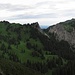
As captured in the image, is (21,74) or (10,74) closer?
(10,74)

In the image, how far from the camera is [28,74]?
17875 cm

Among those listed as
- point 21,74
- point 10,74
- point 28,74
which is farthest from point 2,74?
point 28,74

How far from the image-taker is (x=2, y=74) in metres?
135

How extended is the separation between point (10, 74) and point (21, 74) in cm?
1876

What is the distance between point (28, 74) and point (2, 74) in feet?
150

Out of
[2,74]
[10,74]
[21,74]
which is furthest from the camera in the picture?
[21,74]

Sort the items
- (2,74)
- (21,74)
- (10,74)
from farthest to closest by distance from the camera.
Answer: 1. (21,74)
2. (10,74)
3. (2,74)

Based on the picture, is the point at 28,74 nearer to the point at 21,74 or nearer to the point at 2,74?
the point at 21,74

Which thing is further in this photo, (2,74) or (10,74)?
(10,74)

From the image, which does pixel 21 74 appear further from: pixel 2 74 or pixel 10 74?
pixel 2 74

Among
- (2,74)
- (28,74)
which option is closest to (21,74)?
(28,74)

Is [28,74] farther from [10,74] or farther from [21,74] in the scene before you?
[10,74]

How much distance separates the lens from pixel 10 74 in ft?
494

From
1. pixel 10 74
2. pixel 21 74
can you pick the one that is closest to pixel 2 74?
pixel 10 74
